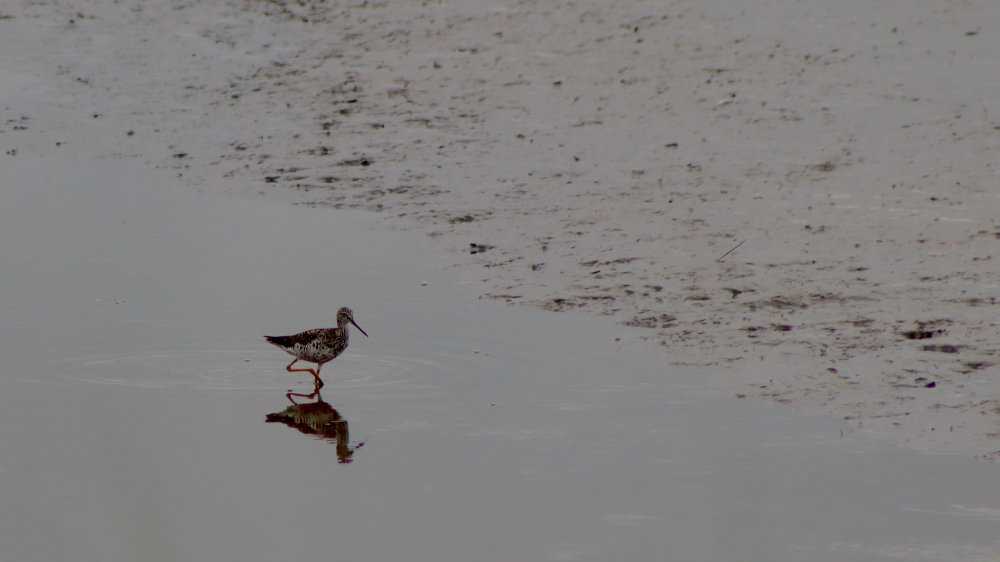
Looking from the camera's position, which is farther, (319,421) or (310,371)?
(310,371)

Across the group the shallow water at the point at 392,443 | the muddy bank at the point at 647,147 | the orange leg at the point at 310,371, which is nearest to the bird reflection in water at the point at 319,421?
the shallow water at the point at 392,443

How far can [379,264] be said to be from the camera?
462 inches

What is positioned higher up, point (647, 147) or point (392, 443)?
point (647, 147)

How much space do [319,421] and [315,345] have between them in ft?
3.20

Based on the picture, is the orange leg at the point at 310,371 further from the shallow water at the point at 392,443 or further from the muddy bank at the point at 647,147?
the muddy bank at the point at 647,147

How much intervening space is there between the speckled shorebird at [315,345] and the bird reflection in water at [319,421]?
361 mm

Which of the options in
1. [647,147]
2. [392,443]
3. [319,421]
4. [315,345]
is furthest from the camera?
[647,147]

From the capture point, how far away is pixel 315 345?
30.9 ft

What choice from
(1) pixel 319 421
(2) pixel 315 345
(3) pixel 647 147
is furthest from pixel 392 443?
(3) pixel 647 147

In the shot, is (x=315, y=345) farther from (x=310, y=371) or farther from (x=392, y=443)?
(x=392, y=443)

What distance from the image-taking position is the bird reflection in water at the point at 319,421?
797 centimetres

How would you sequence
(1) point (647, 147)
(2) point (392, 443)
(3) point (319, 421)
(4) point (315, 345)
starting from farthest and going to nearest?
(1) point (647, 147) → (4) point (315, 345) → (3) point (319, 421) → (2) point (392, 443)

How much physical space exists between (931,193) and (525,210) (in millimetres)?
3578

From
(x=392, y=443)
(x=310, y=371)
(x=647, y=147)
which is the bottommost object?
(x=392, y=443)
